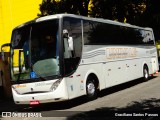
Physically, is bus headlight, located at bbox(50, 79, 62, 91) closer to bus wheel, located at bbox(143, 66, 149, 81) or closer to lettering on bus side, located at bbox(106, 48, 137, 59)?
lettering on bus side, located at bbox(106, 48, 137, 59)

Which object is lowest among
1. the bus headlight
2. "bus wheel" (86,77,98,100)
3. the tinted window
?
"bus wheel" (86,77,98,100)

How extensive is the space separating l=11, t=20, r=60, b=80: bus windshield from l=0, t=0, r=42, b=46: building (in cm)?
1627

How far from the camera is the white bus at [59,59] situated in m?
11.6

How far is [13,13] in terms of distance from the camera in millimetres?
29109

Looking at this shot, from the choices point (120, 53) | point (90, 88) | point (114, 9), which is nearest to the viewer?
point (90, 88)

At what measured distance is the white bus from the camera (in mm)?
11641

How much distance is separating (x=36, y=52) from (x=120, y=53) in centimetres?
584

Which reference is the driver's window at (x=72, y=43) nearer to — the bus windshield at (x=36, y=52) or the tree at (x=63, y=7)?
the bus windshield at (x=36, y=52)

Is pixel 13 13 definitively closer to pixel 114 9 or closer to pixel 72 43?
pixel 114 9

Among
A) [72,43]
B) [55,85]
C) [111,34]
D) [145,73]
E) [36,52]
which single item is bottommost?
[145,73]

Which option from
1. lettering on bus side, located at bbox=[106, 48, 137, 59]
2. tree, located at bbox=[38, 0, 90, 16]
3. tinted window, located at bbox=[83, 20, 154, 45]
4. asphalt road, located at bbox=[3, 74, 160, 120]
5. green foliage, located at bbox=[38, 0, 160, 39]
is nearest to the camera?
asphalt road, located at bbox=[3, 74, 160, 120]


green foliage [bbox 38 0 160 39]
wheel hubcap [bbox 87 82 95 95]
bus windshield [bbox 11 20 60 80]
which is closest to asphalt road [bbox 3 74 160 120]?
wheel hubcap [bbox 87 82 95 95]

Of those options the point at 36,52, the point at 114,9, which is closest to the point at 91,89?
the point at 36,52

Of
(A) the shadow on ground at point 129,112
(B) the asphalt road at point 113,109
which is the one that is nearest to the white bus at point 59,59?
(B) the asphalt road at point 113,109
